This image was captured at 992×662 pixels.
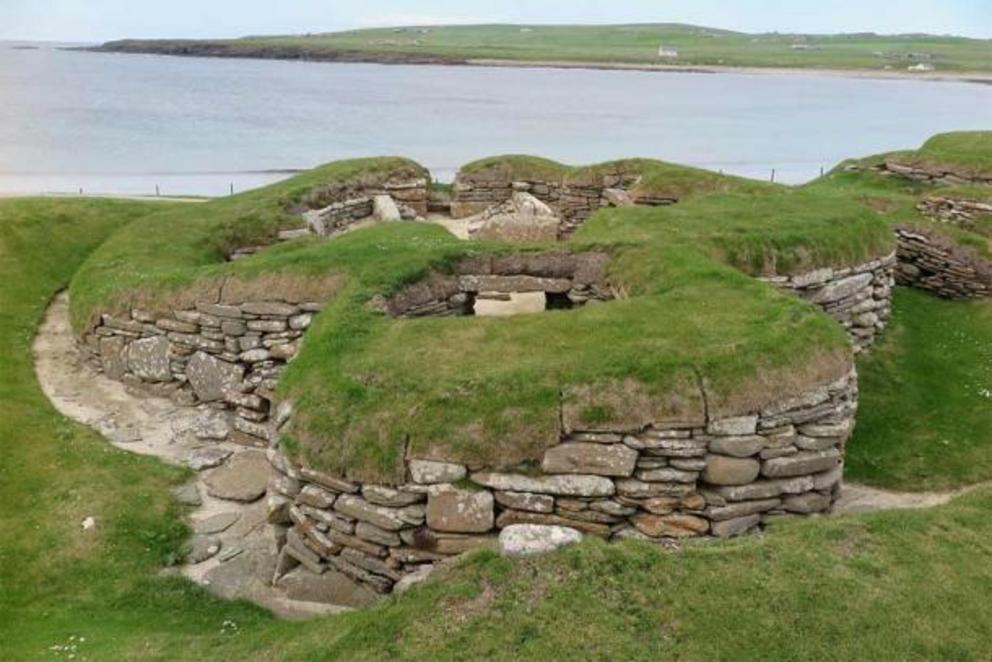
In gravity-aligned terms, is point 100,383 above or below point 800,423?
below

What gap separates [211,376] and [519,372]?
699 centimetres

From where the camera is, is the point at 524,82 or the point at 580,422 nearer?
the point at 580,422

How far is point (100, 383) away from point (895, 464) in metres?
13.6

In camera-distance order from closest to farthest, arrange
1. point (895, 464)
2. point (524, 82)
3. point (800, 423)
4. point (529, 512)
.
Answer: point (529, 512) < point (800, 423) < point (895, 464) < point (524, 82)

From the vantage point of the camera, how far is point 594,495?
8.46 meters

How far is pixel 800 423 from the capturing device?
9.18 meters

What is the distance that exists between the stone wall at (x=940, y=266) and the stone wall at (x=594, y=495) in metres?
11.2

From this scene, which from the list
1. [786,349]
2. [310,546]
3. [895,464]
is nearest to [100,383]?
[310,546]

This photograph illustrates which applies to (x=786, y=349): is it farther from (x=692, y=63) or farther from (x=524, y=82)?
(x=692, y=63)

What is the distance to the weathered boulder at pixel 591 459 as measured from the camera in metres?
8.46

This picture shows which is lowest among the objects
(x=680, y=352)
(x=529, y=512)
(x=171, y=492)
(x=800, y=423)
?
(x=171, y=492)

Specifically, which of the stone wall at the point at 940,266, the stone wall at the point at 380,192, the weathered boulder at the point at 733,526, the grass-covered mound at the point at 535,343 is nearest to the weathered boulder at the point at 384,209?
the stone wall at the point at 380,192

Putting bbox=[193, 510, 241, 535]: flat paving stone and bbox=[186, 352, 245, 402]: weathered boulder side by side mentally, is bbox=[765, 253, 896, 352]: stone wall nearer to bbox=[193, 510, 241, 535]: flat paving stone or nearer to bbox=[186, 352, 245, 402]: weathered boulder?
bbox=[186, 352, 245, 402]: weathered boulder

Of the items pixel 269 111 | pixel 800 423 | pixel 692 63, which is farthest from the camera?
pixel 692 63
